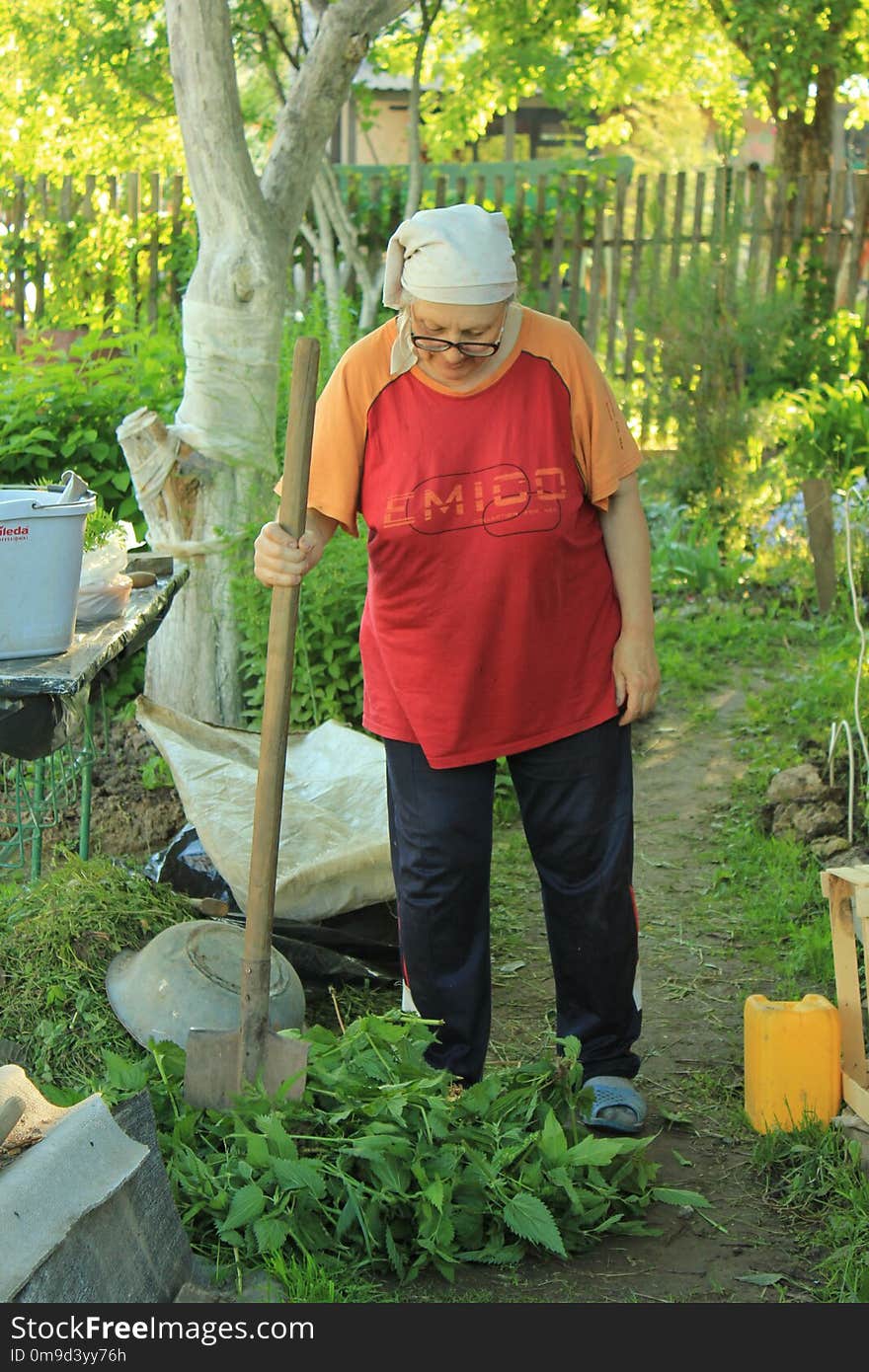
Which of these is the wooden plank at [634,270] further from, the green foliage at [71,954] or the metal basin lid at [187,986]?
the metal basin lid at [187,986]

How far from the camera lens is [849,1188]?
2.77 meters

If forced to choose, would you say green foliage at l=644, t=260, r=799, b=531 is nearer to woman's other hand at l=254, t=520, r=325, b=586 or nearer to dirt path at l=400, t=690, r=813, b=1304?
dirt path at l=400, t=690, r=813, b=1304

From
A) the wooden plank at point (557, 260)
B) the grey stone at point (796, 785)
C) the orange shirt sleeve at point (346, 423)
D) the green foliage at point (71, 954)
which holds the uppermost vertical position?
the wooden plank at point (557, 260)

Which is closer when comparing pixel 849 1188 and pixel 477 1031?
pixel 849 1188

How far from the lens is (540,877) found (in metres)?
3.02

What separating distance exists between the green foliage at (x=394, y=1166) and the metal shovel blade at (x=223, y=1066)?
0.13ft

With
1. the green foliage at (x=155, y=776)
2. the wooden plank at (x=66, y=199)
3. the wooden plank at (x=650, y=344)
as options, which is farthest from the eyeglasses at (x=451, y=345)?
the wooden plank at (x=66, y=199)

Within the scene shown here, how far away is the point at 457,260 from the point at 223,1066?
1517 mm

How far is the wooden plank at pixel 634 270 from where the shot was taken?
10.5 metres

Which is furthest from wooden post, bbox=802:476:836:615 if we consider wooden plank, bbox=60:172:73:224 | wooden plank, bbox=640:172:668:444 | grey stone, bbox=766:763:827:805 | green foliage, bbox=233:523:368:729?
wooden plank, bbox=60:172:73:224

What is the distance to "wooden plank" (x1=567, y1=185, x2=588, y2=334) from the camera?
10906 mm

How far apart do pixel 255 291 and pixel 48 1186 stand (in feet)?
12.3
